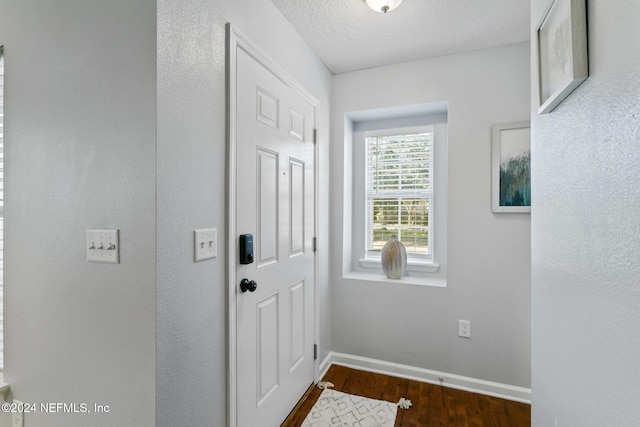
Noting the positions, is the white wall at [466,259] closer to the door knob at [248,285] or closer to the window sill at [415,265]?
the window sill at [415,265]

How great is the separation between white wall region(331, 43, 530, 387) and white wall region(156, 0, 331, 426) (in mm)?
1370

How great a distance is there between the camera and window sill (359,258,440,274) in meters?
2.54

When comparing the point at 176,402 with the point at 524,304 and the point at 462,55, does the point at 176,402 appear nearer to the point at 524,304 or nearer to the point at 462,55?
the point at 524,304

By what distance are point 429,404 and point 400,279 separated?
2.82 feet

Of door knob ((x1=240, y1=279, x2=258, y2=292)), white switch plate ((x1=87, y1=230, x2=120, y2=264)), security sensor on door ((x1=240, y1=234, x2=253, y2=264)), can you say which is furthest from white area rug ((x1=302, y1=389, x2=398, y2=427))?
white switch plate ((x1=87, y1=230, x2=120, y2=264))

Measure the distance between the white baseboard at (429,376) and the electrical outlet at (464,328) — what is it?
1.00ft

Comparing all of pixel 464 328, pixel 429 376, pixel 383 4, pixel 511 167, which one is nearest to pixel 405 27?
pixel 383 4

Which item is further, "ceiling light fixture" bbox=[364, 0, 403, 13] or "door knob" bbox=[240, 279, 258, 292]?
"ceiling light fixture" bbox=[364, 0, 403, 13]

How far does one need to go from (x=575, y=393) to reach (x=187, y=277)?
1263 mm

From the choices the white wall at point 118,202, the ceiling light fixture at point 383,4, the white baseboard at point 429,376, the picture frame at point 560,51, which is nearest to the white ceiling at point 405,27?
the ceiling light fixture at point 383,4

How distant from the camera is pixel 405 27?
6.25ft

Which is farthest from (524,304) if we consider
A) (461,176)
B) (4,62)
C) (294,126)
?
(4,62)

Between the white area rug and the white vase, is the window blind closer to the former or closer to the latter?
the white vase

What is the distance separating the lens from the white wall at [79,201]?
1.00m
